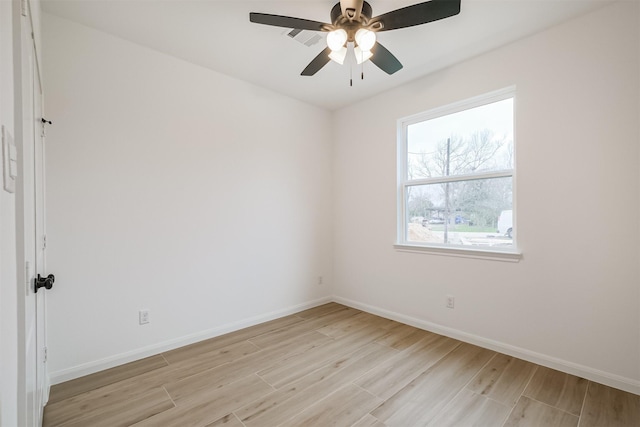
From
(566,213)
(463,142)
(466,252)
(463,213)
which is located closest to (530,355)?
(466,252)

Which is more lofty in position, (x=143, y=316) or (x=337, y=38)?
(x=337, y=38)

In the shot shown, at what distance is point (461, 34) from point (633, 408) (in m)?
2.98

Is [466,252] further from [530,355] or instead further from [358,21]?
[358,21]

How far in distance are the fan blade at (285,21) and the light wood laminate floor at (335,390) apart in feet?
8.24

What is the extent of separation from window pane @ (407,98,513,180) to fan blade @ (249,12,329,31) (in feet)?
6.12

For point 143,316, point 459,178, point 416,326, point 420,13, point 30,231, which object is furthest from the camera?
point 416,326

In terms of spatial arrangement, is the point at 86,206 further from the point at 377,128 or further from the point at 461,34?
the point at 461,34

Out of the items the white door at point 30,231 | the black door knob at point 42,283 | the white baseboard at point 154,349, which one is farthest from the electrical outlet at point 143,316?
the black door knob at point 42,283

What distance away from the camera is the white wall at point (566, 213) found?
2.11 m

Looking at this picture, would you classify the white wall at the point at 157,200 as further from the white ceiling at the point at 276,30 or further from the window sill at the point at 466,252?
the window sill at the point at 466,252

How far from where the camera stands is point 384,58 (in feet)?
7.39

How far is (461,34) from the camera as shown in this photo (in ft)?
8.14

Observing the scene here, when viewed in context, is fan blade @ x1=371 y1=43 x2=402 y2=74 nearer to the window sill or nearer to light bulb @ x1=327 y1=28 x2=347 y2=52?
light bulb @ x1=327 y1=28 x2=347 y2=52

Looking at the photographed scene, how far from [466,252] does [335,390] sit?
180cm
